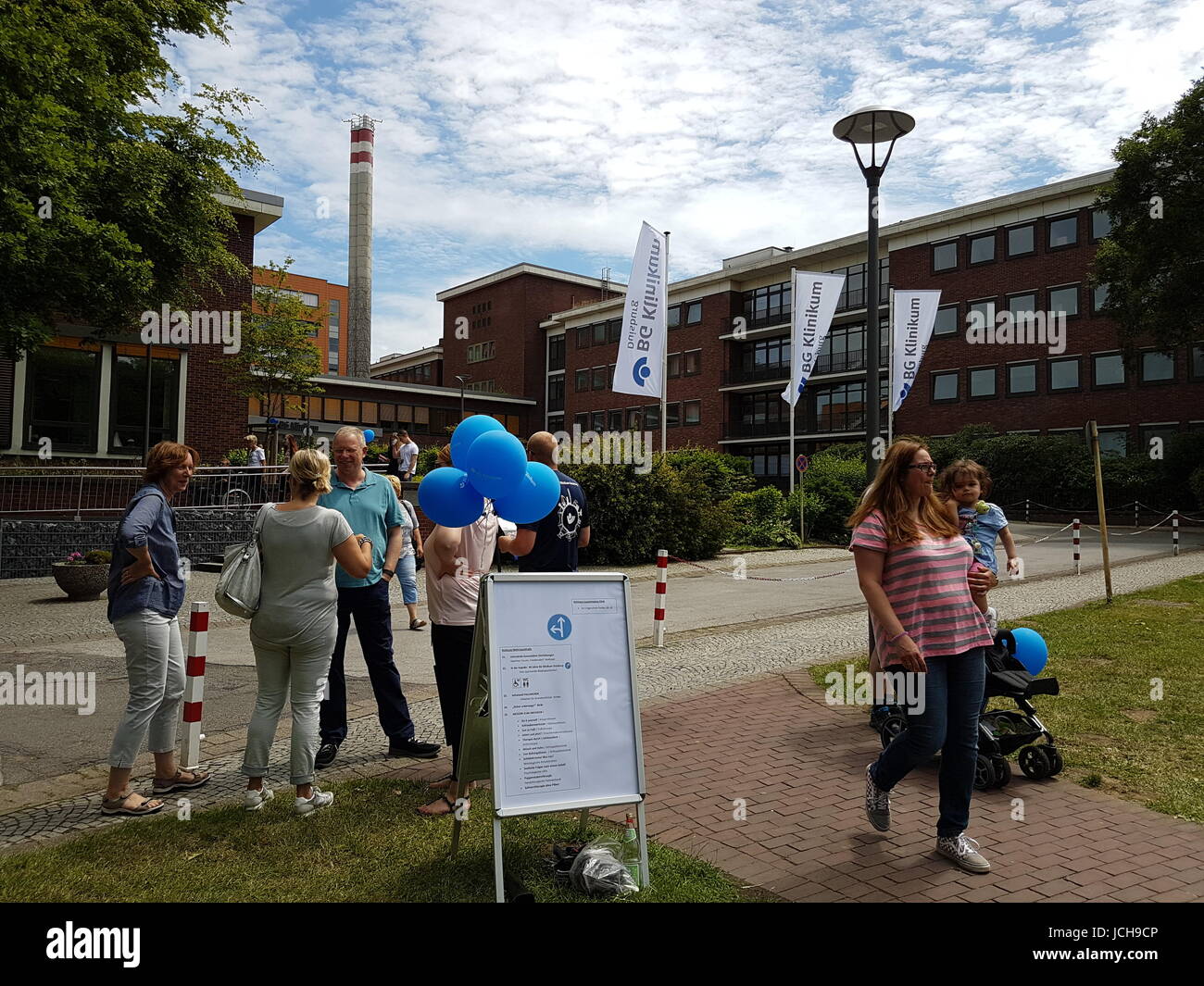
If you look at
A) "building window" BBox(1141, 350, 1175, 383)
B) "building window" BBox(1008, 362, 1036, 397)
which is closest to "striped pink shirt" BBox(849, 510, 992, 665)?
"building window" BBox(1141, 350, 1175, 383)

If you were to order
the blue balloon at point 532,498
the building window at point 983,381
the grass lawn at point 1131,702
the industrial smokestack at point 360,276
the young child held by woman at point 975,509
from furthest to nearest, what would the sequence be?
the industrial smokestack at point 360,276 < the building window at point 983,381 < the young child held by woman at point 975,509 < the grass lawn at point 1131,702 < the blue balloon at point 532,498

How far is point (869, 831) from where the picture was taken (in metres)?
4.47

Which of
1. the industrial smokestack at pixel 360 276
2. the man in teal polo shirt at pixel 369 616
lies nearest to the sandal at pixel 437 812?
the man in teal polo shirt at pixel 369 616

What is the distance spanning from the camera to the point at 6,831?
4.43 m

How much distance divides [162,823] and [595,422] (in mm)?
57212

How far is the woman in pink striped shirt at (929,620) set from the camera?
13.0ft

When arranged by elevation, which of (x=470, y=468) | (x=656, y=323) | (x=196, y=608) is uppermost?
(x=656, y=323)

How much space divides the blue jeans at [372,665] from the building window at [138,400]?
65.2ft

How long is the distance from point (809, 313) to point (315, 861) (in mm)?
24512

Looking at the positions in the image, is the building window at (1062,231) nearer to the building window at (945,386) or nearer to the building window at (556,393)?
the building window at (945,386)

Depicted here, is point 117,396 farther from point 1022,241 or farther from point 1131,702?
point 1022,241

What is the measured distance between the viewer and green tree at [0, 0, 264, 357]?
10430mm
